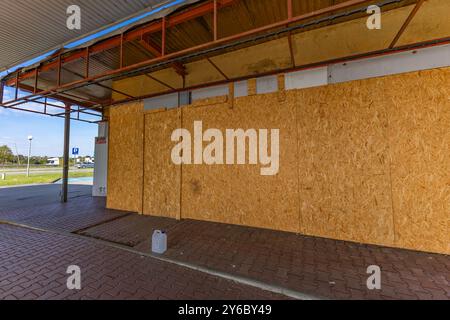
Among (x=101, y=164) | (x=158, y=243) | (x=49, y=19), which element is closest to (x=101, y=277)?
(x=158, y=243)

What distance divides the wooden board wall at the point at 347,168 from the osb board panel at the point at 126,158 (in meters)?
1.98

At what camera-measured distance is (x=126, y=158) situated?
6.68 meters

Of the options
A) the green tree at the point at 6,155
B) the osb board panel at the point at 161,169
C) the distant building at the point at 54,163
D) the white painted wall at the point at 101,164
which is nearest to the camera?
the osb board panel at the point at 161,169

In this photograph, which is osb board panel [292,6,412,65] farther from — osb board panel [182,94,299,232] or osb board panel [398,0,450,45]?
osb board panel [182,94,299,232]

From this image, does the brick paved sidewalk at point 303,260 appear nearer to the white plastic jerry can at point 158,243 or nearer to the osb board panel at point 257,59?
the white plastic jerry can at point 158,243

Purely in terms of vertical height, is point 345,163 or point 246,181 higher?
point 345,163

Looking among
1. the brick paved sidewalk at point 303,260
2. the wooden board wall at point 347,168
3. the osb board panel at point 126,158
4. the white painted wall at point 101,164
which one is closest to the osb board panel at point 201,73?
the wooden board wall at point 347,168

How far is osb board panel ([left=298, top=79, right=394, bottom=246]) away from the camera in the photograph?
3926 millimetres

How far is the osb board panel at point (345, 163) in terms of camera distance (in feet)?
12.9

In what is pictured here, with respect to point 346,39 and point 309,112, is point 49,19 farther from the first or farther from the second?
point 346,39

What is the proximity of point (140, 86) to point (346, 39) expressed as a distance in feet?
21.0

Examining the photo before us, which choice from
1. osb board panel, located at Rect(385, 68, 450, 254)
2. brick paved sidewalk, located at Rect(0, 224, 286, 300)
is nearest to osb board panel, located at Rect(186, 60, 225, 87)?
osb board panel, located at Rect(385, 68, 450, 254)

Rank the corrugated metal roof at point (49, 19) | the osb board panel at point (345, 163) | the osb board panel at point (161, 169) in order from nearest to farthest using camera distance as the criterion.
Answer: the corrugated metal roof at point (49, 19) → the osb board panel at point (345, 163) → the osb board panel at point (161, 169)

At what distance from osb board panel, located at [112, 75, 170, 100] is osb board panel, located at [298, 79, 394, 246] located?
4.85m
